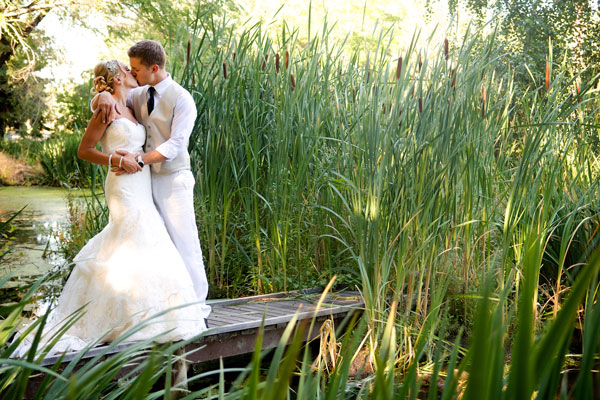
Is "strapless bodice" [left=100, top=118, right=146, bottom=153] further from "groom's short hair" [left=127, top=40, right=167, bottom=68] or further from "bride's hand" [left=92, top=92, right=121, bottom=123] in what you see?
"groom's short hair" [left=127, top=40, right=167, bottom=68]

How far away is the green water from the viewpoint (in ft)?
19.9

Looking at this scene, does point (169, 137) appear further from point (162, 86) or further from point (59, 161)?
point (59, 161)

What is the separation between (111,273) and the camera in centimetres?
328

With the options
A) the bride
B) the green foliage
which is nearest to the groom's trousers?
the bride

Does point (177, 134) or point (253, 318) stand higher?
point (177, 134)

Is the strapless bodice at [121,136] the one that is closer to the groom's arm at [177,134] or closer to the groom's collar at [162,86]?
the groom's arm at [177,134]

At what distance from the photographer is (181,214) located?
3.65 m

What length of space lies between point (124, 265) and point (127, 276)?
61mm

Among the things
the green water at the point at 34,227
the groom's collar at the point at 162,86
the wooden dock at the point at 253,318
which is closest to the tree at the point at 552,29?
the green water at the point at 34,227

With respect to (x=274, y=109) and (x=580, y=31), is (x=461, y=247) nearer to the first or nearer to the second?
(x=274, y=109)

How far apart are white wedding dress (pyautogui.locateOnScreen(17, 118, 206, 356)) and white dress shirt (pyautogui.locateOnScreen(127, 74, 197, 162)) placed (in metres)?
0.19

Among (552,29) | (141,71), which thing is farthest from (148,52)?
(552,29)

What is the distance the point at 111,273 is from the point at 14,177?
1299cm

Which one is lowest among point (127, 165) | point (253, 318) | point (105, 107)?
point (253, 318)
